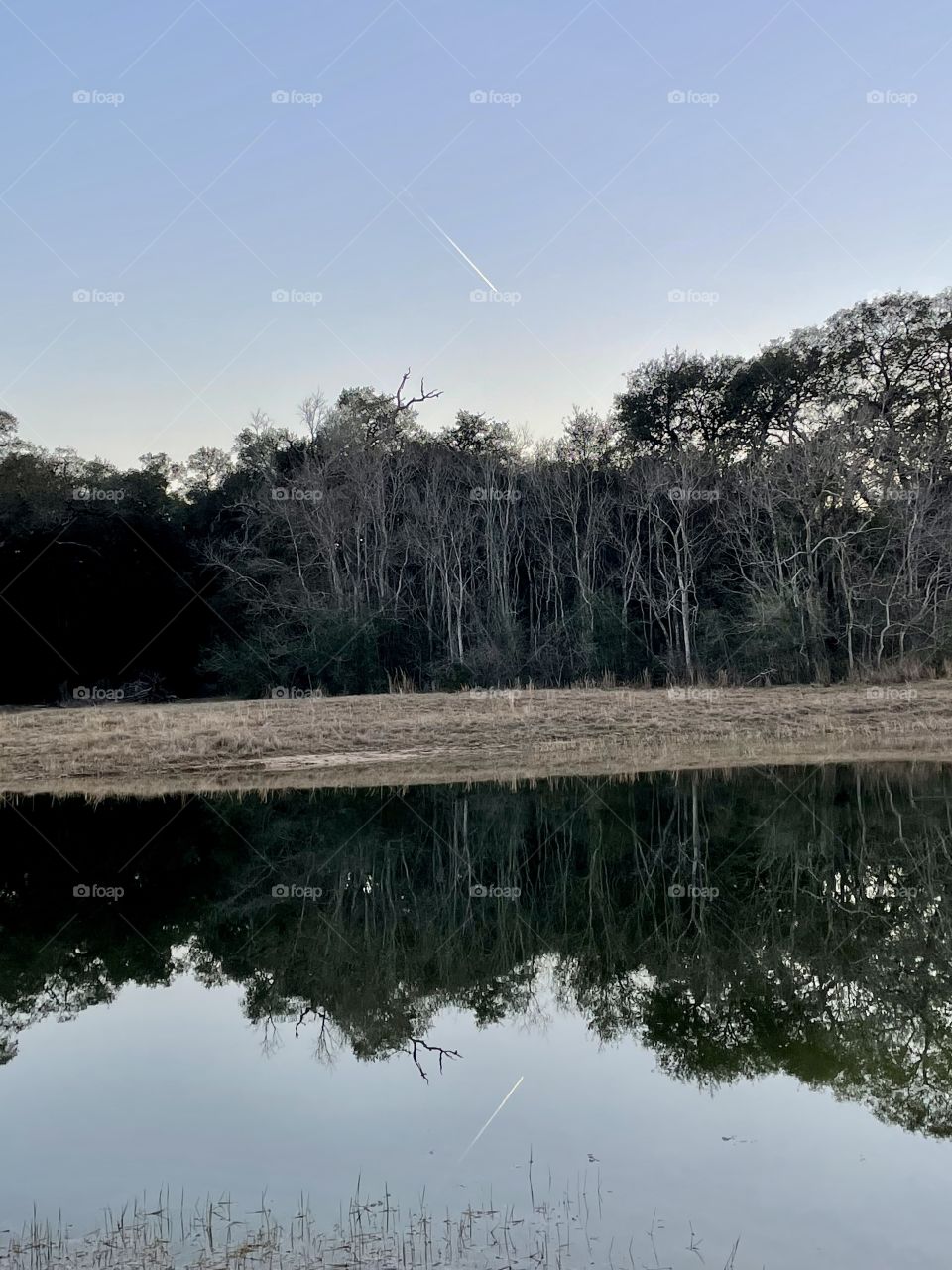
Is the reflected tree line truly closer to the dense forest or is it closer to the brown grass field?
the brown grass field

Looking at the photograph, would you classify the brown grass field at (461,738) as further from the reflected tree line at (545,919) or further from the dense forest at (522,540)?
the dense forest at (522,540)

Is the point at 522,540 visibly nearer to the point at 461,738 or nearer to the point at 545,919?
the point at 461,738

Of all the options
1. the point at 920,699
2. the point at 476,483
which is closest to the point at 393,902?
the point at 920,699

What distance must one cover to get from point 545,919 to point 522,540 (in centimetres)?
3933

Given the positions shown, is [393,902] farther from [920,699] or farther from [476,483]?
[476,483]

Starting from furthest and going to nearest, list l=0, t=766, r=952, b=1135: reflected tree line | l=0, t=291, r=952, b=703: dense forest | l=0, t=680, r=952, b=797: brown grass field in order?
l=0, t=291, r=952, b=703: dense forest → l=0, t=680, r=952, b=797: brown grass field → l=0, t=766, r=952, b=1135: reflected tree line

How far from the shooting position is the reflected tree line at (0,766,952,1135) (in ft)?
29.7

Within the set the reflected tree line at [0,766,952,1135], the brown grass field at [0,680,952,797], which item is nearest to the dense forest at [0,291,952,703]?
the brown grass field at [0,680,952,797]

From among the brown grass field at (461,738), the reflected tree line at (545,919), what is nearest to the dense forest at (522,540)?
the brown grass field at (461,738)

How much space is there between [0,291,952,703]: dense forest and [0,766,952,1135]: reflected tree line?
22390mm

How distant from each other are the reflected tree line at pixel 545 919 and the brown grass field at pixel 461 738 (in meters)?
3.70

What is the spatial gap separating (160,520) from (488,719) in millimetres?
29403

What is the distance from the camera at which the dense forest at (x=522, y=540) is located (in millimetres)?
43250

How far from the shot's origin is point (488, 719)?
101 feet
